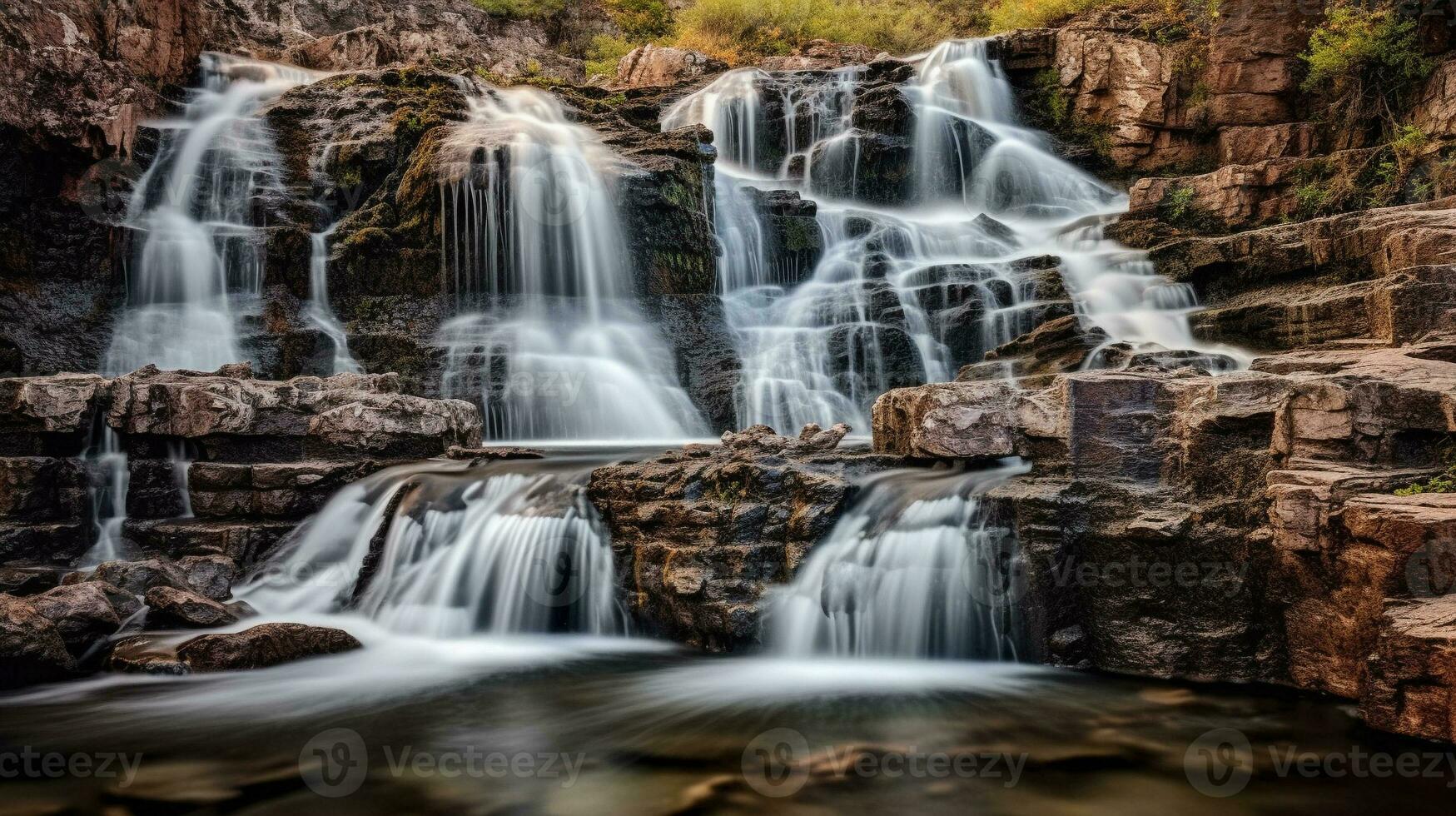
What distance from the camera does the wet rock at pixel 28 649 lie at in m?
5.52

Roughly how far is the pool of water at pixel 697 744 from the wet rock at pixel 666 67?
18127mm

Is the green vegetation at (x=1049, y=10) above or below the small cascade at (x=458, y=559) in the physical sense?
above

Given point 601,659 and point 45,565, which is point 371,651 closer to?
point 601,659

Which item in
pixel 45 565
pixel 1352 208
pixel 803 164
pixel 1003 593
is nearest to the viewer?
pixel 1003 593

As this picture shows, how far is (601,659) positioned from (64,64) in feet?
43.5

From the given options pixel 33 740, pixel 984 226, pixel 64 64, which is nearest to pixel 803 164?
pixel 984 226

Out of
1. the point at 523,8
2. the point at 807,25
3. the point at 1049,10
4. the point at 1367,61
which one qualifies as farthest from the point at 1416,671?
the point at 523,8

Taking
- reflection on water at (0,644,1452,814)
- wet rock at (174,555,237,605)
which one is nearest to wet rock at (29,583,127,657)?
reflection on water at (0,644,1452,814)

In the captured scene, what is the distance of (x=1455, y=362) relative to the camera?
19.4 ft

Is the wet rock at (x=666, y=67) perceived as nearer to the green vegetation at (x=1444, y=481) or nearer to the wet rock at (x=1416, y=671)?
the green vegetation at (x=1444, y=481)

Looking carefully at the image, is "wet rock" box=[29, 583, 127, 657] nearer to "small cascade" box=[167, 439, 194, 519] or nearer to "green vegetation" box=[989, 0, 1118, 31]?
"small cascade" box=[167, 439, 194, 519]

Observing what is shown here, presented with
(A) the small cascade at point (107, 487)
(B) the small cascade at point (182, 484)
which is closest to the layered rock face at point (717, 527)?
(B) the small cascade at point (182, 484)

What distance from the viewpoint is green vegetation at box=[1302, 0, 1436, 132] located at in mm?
14859

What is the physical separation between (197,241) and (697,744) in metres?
12.1
